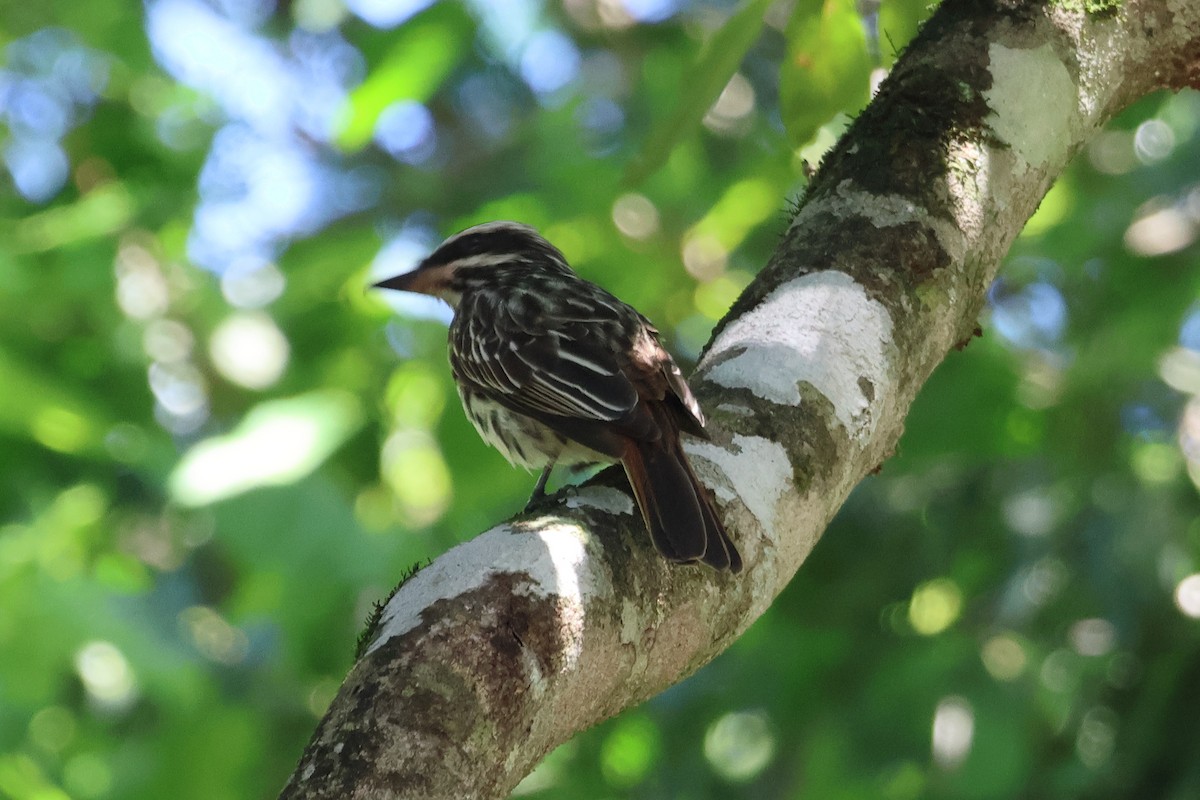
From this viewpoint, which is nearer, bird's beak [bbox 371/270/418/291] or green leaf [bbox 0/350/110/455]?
green leaf [bbox 0/350/110/455]

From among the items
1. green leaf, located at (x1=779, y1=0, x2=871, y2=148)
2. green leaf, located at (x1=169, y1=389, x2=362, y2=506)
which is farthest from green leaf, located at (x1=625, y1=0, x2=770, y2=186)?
green leaf, located at (x1=169, y1=389, x2=362, y2=506)

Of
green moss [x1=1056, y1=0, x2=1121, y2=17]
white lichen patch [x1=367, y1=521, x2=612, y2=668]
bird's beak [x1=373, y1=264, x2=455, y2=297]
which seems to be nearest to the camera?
white lichen patch [x1=367, y1=521, x2=612, y2=668]

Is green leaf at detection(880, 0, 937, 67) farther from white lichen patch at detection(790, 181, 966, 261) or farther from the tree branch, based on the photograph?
white lichen patch at detection(790, 181, 966, 261)

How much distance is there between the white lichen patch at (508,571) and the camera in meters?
1.89

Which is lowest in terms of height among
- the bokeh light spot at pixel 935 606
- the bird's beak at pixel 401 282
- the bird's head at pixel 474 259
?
the bokeh light spot at pixel 935 606

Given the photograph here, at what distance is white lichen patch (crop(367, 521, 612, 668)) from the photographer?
1.89 metres

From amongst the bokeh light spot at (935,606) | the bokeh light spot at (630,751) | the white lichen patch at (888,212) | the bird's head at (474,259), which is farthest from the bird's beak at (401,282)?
the bokeh light spot at (935,606)

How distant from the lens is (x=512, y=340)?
384cm

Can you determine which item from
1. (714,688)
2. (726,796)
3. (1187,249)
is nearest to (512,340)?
(714,688)

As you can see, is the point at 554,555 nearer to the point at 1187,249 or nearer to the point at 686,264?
the point at 686,264

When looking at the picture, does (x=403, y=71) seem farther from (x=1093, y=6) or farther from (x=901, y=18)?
(x=1093, y=6)

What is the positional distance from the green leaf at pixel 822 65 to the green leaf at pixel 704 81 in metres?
0.20

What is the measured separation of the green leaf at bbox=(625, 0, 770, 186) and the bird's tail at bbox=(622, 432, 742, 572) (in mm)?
745

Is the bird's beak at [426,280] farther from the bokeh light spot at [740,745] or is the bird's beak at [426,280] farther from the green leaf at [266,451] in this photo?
the bokeh light spot at [740,745]
